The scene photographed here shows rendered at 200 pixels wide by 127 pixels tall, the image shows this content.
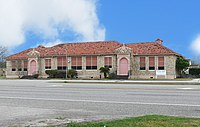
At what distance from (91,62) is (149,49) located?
1062 centimetres

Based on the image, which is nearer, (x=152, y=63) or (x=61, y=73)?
(x=152, y=63)

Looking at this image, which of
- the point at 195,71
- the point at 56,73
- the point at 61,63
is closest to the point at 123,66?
the point at 61,63

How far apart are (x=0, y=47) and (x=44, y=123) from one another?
276 feet

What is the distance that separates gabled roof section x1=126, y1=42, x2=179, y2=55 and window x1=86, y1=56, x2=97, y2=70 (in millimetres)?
7014

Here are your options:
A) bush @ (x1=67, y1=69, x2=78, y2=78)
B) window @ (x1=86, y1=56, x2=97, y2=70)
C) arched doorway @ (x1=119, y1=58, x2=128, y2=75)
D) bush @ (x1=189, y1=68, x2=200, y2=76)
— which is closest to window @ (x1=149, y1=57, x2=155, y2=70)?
arched doorway @ (x1=119, y1=58, x2=128, y2=75)

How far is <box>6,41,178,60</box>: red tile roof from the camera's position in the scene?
181 feet

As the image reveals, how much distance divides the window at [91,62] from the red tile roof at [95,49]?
0.91 metres

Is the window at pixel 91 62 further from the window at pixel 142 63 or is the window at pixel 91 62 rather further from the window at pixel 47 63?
the window at pixel 142 63

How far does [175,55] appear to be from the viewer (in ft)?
180

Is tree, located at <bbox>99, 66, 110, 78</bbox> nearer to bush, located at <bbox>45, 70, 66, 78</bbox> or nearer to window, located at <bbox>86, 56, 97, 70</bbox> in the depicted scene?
window, located at <bbox>86, 56, 97, 70</bbox>

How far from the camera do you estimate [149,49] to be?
2186 inches

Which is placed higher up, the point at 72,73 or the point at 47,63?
the point at 47,63

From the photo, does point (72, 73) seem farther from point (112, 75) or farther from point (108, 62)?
point (112, 75)

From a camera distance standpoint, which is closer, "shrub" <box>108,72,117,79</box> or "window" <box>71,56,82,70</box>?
"shrub" <box>108,72,117,79</box>
